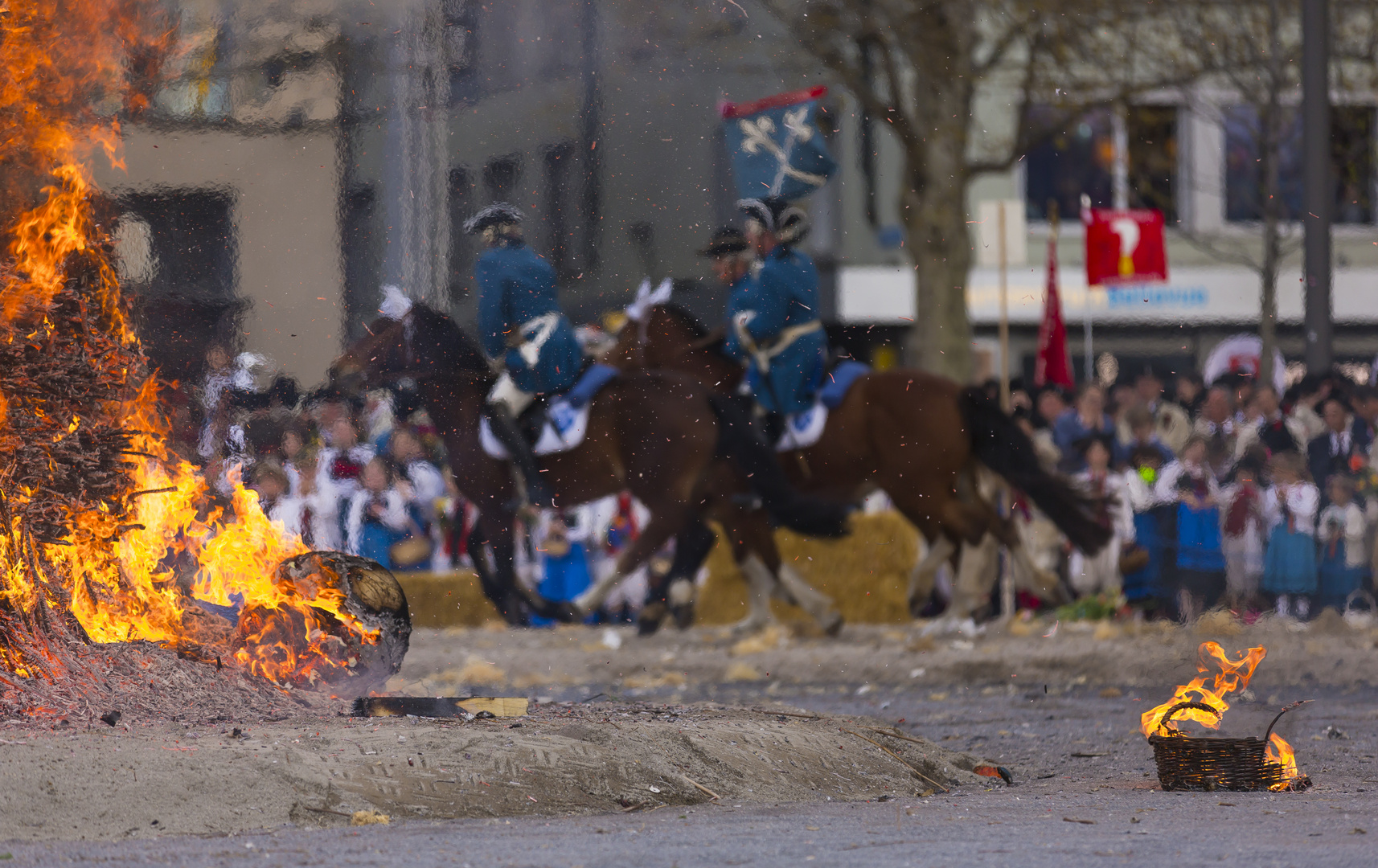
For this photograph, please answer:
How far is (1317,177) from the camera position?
49.9 feet

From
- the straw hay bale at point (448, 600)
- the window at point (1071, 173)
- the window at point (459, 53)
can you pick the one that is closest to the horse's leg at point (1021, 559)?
the straw hay bale at point (448, 600)

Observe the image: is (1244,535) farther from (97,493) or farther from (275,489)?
(97,493)

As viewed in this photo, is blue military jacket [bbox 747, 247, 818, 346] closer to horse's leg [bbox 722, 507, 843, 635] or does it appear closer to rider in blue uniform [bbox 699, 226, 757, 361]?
rider in blue uniform [bbox 699, 226, 757, 361]

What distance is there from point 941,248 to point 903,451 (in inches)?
169

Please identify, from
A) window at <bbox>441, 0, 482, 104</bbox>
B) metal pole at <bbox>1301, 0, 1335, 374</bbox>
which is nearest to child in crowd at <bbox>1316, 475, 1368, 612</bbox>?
metal pole at <bbox>1301, 0, 1335, 374</bbox>

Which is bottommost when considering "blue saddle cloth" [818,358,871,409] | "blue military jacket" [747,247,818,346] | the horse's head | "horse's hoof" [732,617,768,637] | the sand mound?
"horse's hoof" [732,617,768,637]

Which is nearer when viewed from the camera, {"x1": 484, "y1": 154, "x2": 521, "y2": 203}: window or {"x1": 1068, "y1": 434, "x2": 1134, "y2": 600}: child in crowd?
{"x1": 484, "y1": 154, "x2": 521, "y2": 203}: window

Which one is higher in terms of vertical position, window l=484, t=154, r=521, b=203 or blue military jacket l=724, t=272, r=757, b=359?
window l=484, t=154, r=521, b=203

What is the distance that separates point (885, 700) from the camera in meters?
10.6

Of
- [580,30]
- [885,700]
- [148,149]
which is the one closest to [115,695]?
[148,149]

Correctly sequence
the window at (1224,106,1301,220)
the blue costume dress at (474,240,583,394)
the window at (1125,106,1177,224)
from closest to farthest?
the blue costume dress at (474,240,583,394) < the window at (1224,106,1301,220) < the window at (1125,106,1177,224)

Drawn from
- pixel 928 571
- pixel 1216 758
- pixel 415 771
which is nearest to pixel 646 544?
pixel 928 571

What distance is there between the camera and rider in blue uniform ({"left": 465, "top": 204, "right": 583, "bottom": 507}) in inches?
512

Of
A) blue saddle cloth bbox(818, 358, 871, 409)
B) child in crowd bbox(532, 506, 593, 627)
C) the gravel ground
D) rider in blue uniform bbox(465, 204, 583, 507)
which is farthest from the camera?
child in crowd bbox(532, 506, 593, 627)
